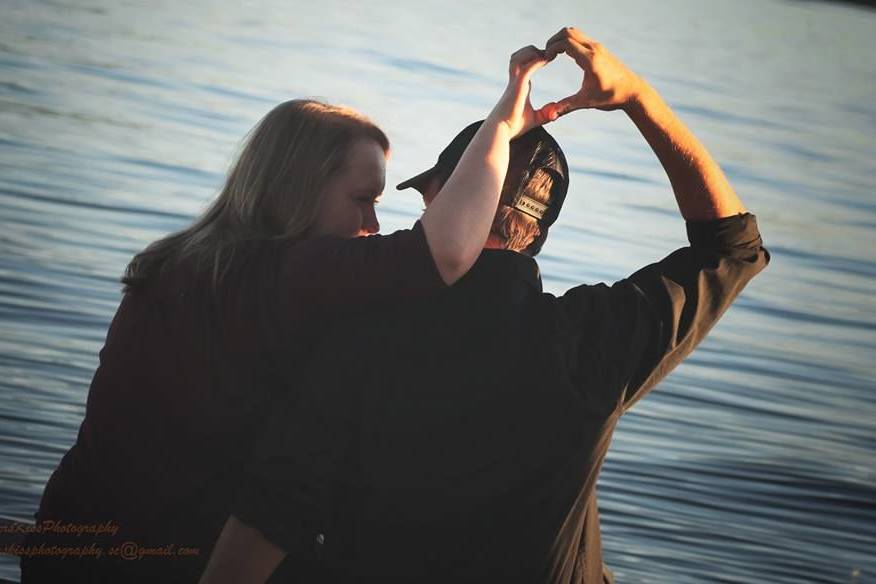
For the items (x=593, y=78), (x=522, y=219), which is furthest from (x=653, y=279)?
(x=593, y=78)

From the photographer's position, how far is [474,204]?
2.07 metres

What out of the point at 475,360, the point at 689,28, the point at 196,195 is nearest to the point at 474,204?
the point at 475,360

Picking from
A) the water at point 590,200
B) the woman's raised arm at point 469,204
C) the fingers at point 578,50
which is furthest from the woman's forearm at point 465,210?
the water at point 590,200

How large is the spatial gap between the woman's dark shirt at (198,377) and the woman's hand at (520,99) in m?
0.22

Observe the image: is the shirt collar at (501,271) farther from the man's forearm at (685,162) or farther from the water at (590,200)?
the water at (590,200)

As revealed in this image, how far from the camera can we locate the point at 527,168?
7.37 ft

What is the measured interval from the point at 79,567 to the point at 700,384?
525 cm

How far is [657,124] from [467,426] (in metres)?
0.60

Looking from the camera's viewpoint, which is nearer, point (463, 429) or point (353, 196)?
point (463, 429)

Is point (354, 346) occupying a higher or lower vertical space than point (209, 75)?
higher

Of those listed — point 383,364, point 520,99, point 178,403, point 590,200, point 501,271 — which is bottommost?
point 590,200

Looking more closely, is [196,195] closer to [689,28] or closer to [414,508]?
[414,508]

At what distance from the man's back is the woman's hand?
20 centimetres

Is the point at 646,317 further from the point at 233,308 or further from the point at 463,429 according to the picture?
the point at 233,308
